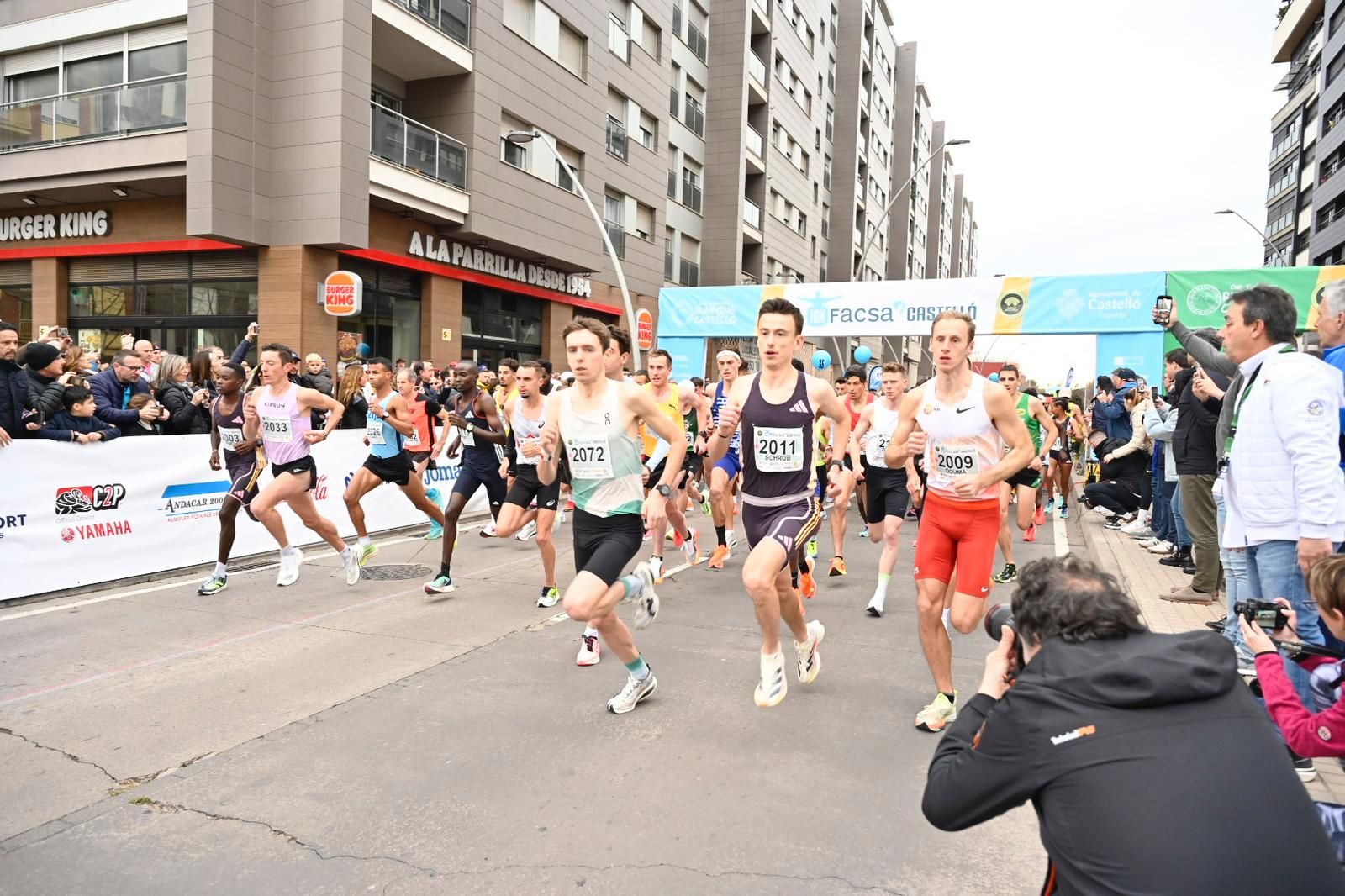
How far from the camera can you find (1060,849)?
1.70 m

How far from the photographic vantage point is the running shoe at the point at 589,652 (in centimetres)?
545

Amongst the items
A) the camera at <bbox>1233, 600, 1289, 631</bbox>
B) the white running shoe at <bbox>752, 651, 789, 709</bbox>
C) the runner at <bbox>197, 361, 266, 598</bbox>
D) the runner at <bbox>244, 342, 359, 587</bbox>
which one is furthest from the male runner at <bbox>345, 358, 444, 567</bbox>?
the camera at <bbox>1233, 600, 1289, 631</bbox>

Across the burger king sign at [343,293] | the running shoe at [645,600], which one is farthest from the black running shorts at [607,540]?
the burger king sign at [343,293]

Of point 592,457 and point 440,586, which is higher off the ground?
point 592,457

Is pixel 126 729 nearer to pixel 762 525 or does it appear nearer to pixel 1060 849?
pixel 762 525

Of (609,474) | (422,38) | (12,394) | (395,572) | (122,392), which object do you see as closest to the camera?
(609,474)

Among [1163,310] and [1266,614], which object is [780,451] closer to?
[1163,310]

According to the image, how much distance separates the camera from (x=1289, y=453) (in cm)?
375

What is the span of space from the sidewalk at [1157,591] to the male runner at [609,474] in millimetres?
3118

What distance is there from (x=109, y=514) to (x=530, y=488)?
386 centimetres

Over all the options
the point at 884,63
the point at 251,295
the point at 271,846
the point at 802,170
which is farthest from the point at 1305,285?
the point at 884,63

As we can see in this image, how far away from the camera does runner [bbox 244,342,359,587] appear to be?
7484 millimetres

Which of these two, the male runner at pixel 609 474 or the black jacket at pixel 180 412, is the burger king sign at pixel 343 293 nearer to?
the black jacket at pixel 180 412

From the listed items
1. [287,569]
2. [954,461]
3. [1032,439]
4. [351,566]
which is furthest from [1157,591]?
[287,569]
